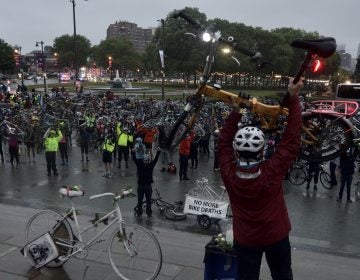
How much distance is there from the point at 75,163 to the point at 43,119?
498 centimetres

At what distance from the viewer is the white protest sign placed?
32.9 feet

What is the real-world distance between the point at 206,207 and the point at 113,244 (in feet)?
15.5

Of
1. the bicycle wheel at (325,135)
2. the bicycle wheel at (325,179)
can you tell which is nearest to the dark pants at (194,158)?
the bicycle wheel at (325,179)

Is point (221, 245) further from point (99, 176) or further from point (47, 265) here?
point (99, 176)

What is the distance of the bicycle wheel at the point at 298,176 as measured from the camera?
1430 cm

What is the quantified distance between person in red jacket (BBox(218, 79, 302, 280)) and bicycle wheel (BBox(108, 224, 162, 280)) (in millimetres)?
1946

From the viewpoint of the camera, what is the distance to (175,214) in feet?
35.4

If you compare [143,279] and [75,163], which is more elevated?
[143,279]

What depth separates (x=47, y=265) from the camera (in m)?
6.05

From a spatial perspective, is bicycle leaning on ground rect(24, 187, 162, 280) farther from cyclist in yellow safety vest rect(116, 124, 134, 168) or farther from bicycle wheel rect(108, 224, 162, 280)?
cyclist in yellow safety vest rect(116, 124, 134, 168)

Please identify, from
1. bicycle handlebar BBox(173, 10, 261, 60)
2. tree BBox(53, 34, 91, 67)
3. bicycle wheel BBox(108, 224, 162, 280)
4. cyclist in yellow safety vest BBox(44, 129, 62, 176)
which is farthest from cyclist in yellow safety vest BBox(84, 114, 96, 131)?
tree BBox(53, 34, 91, 67)

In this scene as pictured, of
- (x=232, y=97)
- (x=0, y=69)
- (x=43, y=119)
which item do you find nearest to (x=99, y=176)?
(x=43, y=119)

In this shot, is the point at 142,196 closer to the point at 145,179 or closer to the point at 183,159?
the point at 145,179

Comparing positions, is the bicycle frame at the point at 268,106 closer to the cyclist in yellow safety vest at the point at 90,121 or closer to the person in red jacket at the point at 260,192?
the person in red jacket at the point at 260,192
